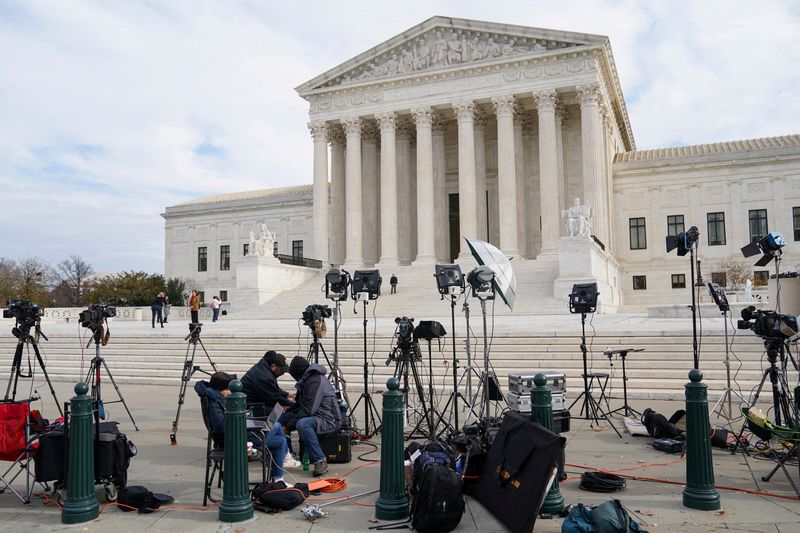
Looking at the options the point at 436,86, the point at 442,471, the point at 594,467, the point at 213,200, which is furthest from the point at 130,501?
the point at 213,200

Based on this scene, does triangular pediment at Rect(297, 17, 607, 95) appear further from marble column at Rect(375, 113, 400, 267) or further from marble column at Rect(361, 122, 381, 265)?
marble column at Rect(361, 122, 381, 265)

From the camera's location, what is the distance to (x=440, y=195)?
45438mm

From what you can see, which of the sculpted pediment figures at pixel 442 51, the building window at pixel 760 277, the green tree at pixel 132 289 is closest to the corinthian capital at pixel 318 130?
the sculpted pediment figures at pixel 442 51

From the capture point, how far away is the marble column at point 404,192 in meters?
46.2

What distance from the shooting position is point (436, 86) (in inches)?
1683

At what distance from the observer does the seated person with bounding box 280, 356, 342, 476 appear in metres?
7.83

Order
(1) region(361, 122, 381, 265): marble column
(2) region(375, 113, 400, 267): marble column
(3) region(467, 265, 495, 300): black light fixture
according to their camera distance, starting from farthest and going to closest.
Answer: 1. (1) region(361, 122, 381, 265): marble column
2. (2) region(375, 113, 400, 267): marble column
3. (3) region(467, 265, 495, 300): black light fixture

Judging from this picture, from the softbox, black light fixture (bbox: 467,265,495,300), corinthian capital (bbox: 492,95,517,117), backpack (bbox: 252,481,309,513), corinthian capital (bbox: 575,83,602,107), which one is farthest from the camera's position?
corinthian capital (bbox: 492,95,517,117)

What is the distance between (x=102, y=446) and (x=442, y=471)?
355 cm

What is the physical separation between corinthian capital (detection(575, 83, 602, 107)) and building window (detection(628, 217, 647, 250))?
1120 centimetres

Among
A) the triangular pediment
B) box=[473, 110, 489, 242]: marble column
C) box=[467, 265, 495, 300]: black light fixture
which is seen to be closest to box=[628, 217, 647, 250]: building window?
box=[473, 110, 489, 242]: marble column

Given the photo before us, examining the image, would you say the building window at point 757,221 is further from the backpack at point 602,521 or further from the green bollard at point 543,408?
the backpack at point 602,521

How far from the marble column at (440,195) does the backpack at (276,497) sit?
37940mm

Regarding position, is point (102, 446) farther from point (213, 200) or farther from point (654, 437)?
point (213, 200)
